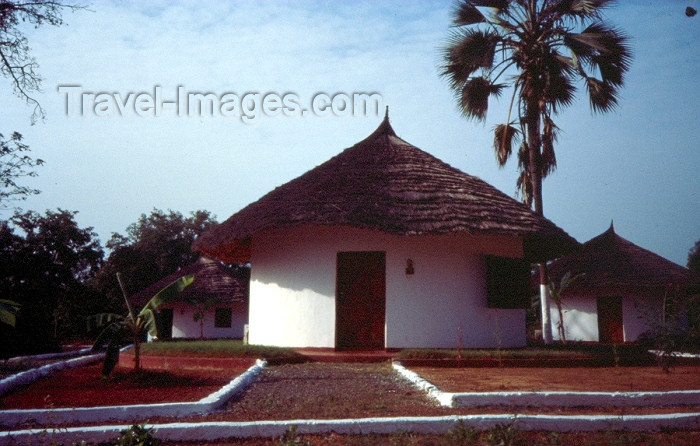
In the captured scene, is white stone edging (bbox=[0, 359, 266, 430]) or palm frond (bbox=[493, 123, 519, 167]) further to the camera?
palm frond (bbox=[493, 123, 519, 167])

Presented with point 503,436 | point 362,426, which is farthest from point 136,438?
point 503,436

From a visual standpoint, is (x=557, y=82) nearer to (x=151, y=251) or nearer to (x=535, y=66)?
(x=535, y=66)

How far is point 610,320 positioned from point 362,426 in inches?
759

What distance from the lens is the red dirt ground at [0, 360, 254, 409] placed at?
251 inches

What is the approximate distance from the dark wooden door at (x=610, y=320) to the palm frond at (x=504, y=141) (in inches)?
365

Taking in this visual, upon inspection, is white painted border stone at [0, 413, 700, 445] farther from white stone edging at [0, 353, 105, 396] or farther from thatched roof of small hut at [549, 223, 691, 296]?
thatched roof of small hut at [549, 223, 691, 296]

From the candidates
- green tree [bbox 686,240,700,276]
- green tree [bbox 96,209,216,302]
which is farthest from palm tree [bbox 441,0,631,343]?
green tree [bbox 686,240,700,276]

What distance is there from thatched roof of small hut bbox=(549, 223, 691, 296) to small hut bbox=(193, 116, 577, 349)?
31.2ft

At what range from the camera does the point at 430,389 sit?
6.54 m

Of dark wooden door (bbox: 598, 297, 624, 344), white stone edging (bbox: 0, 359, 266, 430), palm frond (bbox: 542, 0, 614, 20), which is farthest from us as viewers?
dark wooden door (bbox: 598, 297, 624, 344)

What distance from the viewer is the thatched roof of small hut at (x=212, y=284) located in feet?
89.6

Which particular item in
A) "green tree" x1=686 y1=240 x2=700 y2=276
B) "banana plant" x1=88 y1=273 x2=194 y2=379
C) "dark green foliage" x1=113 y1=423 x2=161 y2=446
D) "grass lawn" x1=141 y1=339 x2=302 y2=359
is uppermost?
"green tree" x1=686 y1=240 x2=700 y2=276

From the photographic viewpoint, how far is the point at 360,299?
11.3 m

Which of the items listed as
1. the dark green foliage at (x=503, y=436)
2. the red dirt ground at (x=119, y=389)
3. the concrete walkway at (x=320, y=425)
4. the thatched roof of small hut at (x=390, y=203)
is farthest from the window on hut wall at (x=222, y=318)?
the dark green foliage at (x=503, y=436)
